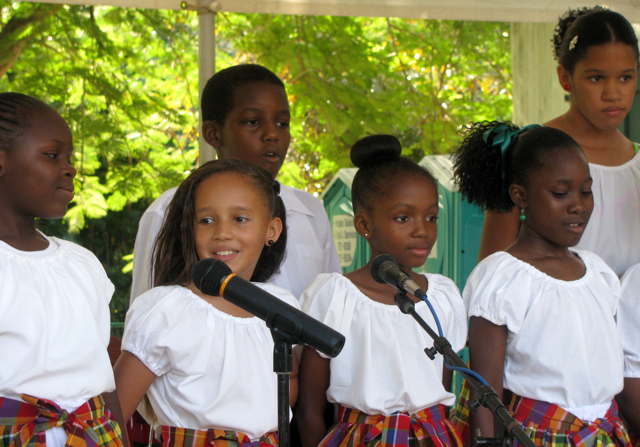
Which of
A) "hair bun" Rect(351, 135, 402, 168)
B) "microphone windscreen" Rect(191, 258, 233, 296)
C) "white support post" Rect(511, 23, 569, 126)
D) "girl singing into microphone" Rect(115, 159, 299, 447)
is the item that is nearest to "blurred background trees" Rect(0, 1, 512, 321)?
"white support post" Rect(511, 23, 569, 126)

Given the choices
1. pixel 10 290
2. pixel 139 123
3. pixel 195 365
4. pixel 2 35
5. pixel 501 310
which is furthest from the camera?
pixel 139 123

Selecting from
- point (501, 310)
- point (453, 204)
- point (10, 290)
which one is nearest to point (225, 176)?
point (10, 290)

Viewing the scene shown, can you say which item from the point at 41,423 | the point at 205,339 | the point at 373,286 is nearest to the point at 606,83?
the point at 373,286

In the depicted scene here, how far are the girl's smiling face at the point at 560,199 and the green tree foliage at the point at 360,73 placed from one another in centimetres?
407

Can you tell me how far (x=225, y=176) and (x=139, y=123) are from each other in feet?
12.3

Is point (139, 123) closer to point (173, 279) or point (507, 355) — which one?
point (173, 279)

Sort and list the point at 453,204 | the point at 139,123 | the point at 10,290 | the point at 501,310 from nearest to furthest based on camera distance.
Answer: the point at 10,290 < the point at 501,310 < the point at 453,204 < the point at 139,123

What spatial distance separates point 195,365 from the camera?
79.5 inches

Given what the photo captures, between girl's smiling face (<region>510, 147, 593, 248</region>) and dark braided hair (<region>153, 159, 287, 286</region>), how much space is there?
34.9 inches

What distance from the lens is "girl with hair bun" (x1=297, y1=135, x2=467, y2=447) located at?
7.20 feet

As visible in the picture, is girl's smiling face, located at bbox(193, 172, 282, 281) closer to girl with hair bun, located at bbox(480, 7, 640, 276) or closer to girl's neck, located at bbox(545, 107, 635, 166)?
girl with hair bun, located at bbox(480, 7, 640, 276)

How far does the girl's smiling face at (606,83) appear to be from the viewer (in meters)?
2.60

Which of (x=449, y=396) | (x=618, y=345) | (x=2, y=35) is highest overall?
(x=2, y=35)

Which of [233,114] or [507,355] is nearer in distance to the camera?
[507,355]
